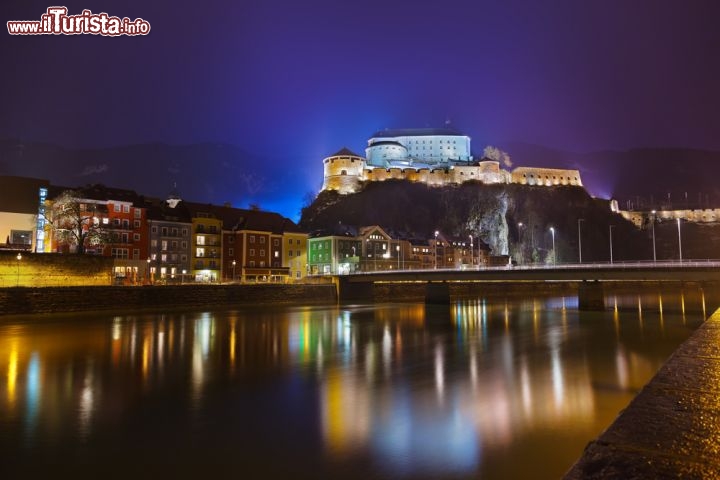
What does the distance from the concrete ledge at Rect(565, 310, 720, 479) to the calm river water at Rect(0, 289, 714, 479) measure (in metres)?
4.56

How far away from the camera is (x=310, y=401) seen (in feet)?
53.3

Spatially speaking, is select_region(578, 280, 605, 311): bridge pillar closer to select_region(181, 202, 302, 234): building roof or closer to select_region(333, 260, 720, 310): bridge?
select_region(333, 260, 720, 310): bridge

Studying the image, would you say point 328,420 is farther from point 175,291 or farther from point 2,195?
point 2,195

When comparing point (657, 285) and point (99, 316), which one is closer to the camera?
point (99, 316)

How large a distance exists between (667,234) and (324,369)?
16307cm

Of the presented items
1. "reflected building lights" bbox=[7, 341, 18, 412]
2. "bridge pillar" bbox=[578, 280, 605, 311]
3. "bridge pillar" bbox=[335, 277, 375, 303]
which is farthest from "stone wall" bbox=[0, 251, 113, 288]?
"bridge pillar" bbox=[578, 280, 605, 311]

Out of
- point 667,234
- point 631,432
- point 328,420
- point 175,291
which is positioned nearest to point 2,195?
point 175,291

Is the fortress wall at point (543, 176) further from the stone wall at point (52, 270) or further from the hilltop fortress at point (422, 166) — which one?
the stone wall at point (52, 270)

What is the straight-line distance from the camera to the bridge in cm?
4447

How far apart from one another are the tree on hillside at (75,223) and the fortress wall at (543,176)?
114129 millimetres

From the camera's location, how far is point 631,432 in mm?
4547

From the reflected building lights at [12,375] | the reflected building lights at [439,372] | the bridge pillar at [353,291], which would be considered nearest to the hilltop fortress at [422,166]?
the bridge pillar at [353,291]

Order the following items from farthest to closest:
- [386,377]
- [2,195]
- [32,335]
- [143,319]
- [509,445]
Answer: [2,195] → [143,319] → [32,335] → [386,377] → [509,445]

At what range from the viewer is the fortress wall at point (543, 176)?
14350cm
